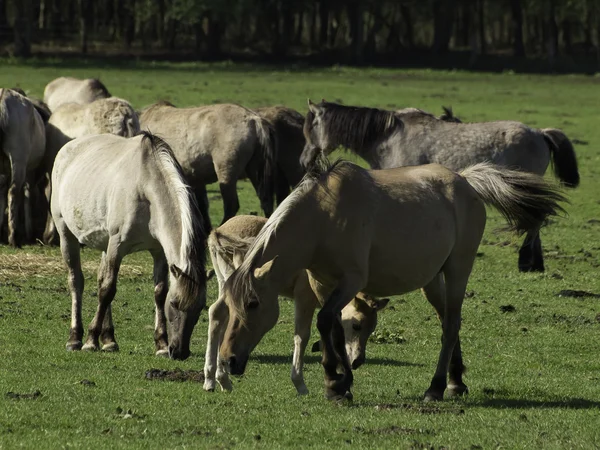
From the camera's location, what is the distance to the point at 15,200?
628 inches

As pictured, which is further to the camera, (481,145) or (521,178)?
(481,145)

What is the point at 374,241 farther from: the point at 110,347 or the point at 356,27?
the point at 356,27

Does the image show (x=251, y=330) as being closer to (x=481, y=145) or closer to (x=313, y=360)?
(x=313, y=360)

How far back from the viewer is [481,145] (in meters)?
16.1

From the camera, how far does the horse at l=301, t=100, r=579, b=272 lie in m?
15.8

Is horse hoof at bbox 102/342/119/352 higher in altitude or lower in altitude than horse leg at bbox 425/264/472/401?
lower

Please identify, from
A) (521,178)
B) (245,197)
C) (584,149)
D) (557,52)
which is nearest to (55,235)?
(245,197)

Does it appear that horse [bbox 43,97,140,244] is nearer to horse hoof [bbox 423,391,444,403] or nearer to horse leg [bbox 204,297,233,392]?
horse leg [bbox 204,297,233,392]

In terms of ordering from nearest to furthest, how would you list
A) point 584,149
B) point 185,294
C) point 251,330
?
point 251,330, point 185,294, point 584,149

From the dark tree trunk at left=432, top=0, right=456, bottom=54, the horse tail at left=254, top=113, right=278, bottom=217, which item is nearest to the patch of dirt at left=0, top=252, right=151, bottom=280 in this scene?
the horse tail at left=254, top=113, right=278, bottom=217

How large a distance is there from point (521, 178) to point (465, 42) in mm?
72536

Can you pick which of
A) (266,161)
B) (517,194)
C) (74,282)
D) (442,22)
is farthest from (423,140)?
(442,22)

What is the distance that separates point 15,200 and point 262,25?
207ft

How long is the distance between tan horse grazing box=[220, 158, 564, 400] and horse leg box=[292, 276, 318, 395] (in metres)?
0.25
